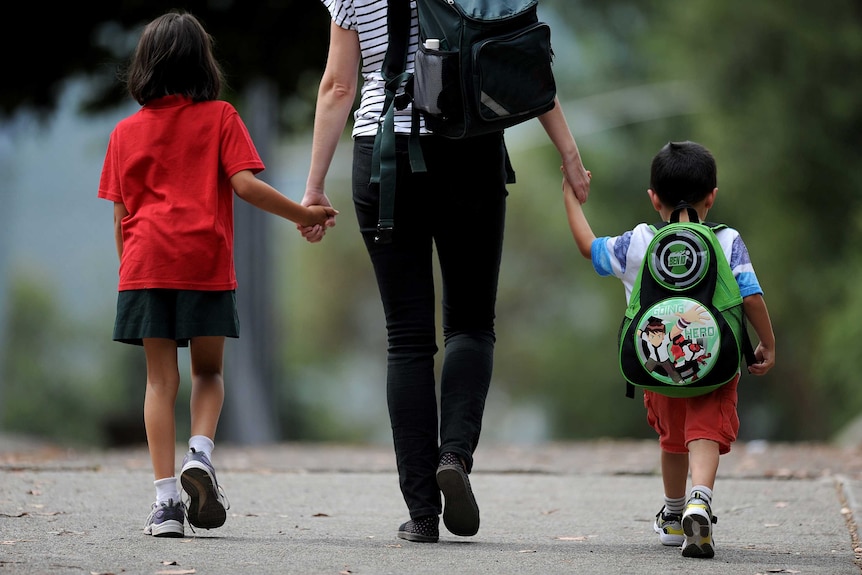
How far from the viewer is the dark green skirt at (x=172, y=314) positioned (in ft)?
14.6

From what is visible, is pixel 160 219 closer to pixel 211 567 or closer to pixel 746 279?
pixel 211 567

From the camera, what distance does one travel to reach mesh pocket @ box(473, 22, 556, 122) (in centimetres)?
413

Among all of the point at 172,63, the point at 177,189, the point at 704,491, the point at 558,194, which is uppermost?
the point at 558,194

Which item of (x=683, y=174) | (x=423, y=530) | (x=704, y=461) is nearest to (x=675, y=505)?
(x=704, y=461)

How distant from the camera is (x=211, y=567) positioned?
149 inches

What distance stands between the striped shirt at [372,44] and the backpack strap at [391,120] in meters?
0.03

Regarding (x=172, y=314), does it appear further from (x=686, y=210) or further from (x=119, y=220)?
(x=686, y=210)

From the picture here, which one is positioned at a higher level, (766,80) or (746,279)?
(766,80)

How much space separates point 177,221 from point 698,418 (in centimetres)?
175

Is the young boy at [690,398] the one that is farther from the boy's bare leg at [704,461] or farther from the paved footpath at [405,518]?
the paved footpath at [405,518]

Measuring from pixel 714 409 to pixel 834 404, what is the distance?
52.4ft

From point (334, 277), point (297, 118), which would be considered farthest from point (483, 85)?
point (334, 277)

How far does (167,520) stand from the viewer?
4.45 metres

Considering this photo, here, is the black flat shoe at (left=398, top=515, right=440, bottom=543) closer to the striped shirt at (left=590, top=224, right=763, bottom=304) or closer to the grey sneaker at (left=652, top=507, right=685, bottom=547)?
the grey sneaker at (left=652, top=507, right=685, bottom=547)
